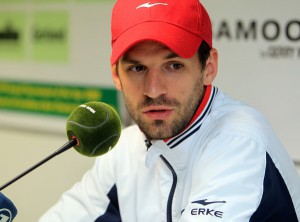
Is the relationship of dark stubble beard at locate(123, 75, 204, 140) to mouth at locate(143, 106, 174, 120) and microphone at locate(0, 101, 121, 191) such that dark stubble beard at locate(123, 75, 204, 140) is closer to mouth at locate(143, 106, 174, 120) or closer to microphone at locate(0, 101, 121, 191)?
mouth at locate(143, 106, 174, 120)

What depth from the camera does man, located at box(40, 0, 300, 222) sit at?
1076 mm

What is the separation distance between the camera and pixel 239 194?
1048mm

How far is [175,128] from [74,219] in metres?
0.38

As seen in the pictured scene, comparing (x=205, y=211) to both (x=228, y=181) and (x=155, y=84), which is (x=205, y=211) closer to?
(x=228, y=181)

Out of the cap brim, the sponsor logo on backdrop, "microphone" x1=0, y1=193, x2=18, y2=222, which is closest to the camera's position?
"microphone" x1=0, y1=193, x2=18, y2=222

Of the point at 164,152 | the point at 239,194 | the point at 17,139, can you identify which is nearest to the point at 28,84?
the point at 17,139

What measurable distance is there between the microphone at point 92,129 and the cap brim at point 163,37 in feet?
0.47

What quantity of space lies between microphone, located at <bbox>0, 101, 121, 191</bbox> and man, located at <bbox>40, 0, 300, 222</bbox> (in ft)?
0.38

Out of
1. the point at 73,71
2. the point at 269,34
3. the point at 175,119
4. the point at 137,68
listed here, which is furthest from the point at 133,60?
the point at 73,71

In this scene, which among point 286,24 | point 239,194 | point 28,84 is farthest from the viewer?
point 28,84

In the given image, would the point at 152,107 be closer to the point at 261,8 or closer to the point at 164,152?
the point at 164,152

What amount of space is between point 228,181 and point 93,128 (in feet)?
0.83

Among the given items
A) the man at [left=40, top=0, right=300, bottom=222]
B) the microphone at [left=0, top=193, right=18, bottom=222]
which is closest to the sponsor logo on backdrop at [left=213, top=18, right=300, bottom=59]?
the man at [left=40, top=0, right=300, bottom=222]

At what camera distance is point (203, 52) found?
1.24 m
